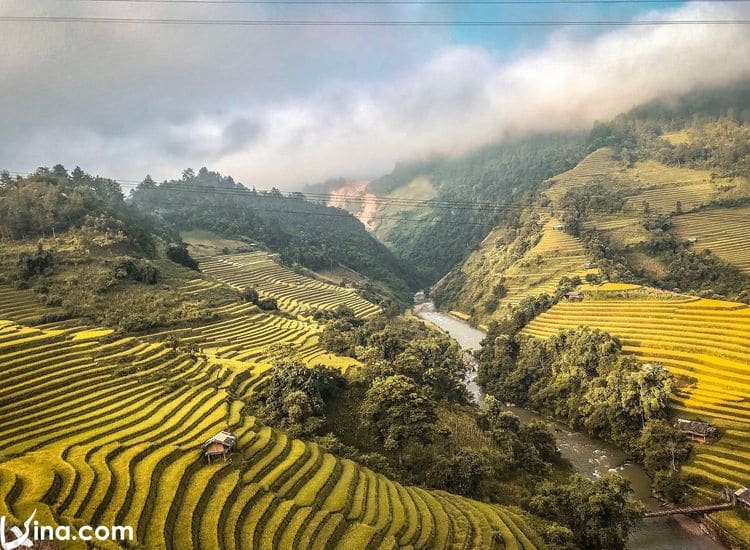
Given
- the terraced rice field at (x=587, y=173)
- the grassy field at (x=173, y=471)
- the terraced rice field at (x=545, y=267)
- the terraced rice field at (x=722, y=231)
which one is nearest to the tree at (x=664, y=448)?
the grassy field at (x=173, y=471)

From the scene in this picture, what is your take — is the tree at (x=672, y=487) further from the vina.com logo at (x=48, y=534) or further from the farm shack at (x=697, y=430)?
the vina.com logo at (x=48, y=534)

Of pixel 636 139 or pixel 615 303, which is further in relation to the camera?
pixel 636 139

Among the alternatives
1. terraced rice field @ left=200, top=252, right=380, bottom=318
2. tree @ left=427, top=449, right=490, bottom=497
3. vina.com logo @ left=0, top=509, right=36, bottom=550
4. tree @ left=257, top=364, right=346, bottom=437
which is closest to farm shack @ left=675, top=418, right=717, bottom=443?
tree @ left=427, top=449, right=490, bottom=497

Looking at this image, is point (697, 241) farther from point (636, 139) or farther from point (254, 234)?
point (254, 234)

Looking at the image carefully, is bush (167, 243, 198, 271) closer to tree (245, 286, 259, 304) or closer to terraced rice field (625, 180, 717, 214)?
tree (245, 286, 259, 304)

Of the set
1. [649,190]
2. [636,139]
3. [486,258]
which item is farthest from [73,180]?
[636,139]

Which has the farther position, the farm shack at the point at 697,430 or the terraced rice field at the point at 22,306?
the terraced rice field at the point at 22,306

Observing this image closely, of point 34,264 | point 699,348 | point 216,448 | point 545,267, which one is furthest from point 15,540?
point 545,267
